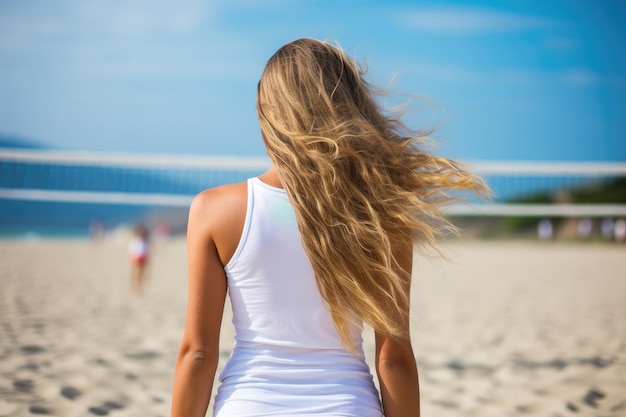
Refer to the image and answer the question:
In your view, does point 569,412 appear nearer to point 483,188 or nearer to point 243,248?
point 483,188

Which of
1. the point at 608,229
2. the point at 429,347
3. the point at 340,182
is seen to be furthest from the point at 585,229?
the point at 340,182

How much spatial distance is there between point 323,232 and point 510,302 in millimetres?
6955

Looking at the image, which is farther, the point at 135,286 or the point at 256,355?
the point at 135,286

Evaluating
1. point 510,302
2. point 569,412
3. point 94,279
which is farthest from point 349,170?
point 94,279

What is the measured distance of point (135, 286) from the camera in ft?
28.0

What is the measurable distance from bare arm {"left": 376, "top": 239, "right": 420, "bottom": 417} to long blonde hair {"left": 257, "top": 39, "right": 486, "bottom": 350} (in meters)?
0.03

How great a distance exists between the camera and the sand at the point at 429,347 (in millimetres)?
3230

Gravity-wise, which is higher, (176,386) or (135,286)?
(176,386)

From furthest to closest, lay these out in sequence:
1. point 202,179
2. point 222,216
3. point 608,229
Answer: point 202,179, point 608,229, point 222,216

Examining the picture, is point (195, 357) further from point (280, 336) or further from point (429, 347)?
point (429, 347)

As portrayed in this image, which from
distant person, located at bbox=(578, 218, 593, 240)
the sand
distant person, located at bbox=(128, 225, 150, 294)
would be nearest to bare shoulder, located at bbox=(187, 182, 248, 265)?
the sand

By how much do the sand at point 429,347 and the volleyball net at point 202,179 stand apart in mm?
1118

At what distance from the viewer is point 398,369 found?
4.50 ft

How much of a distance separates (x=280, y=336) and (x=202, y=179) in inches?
1272
